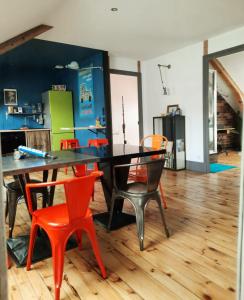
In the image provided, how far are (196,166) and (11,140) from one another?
4.48 m

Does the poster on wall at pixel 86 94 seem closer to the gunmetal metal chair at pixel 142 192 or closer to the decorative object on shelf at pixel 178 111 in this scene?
the decorative object on shelf at pixel 178 111

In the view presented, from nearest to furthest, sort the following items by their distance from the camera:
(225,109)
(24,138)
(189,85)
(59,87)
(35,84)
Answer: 1. (189,85)
2. (24,138)
3. (59,87)
4. (35,84)
5. (225,109)

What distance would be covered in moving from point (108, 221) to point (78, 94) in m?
→ 4.24

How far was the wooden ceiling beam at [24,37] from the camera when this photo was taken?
3.63 meters

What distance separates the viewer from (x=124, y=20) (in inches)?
138

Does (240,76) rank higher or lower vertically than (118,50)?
lower

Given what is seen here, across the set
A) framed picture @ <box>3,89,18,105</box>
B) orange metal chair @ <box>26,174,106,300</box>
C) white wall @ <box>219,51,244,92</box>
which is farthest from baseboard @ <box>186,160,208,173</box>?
framed picture @ <box>3,89,18,105</box>

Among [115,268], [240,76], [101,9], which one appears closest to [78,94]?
[101,9]

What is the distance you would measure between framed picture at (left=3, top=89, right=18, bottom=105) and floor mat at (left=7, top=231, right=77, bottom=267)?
5006 millimetres

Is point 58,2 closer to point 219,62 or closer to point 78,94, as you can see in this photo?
point 78,94

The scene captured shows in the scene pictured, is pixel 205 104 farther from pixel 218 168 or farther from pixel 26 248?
pixel 26 248

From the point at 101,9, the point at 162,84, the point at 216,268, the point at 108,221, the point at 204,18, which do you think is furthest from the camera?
the point at 162,84

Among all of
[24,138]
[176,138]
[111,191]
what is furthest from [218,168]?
[24,138]

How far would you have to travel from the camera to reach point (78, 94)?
19.9 feet
